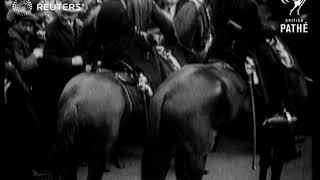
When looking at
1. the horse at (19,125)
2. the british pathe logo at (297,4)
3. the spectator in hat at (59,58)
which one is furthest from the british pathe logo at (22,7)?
the british pathe logo at (297,4)

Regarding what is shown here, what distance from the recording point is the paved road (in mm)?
3936

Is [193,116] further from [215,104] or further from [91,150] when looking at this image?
[91,150]

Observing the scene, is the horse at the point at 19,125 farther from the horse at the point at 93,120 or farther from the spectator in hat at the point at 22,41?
the horse at the point at 93,120

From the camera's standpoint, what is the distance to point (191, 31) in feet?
13.1

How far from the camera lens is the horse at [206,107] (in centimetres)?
383

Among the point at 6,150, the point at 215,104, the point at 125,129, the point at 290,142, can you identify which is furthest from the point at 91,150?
the point at 290,142

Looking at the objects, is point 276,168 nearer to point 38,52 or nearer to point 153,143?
point 153,143

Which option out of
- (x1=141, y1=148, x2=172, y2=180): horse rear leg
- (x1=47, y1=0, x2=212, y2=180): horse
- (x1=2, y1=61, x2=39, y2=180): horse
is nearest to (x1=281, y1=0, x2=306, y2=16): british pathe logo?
(x1=47, y1=0, x2=212, y2=180): horse

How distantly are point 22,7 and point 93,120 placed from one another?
42.1 inches

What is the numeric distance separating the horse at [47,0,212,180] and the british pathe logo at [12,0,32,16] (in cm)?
65

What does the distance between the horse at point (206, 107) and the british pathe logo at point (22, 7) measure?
3.96 feet

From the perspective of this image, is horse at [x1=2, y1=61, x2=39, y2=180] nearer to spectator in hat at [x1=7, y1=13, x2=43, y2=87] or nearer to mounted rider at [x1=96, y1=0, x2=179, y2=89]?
spectator in hat at [x1=7, y1=13, x2=43, y2=87]

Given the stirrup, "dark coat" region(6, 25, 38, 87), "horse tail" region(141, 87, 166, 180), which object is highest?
"dark coat" region(6, 25, 38, 87)

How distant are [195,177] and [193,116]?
0.46m
